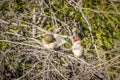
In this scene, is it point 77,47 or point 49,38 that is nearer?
point 77,47

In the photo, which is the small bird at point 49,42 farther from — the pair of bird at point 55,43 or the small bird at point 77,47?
the small bird at point 77,47

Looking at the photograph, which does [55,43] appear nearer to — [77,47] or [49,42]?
[49,42]

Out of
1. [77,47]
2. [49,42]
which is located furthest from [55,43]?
[77,47]

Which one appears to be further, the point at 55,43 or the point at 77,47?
the point at 55,43

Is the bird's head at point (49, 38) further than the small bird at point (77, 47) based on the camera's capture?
Yes

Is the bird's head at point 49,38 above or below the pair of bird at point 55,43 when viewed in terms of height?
above

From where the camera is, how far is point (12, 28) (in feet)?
14.0

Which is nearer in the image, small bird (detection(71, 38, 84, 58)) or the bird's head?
small bird (detection(71, 38, 84, 58))

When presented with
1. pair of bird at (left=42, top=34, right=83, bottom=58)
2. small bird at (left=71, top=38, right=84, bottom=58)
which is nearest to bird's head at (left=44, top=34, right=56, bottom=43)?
pair of bird at (left=42, top=34, right=83, bottom=58)

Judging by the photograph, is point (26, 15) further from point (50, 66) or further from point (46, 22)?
point (50, 66)

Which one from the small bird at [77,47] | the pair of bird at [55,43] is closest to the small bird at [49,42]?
the pair of bird at [55,43]

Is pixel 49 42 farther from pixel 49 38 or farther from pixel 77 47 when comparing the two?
pixel 77 47

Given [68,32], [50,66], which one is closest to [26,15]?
[68,32]

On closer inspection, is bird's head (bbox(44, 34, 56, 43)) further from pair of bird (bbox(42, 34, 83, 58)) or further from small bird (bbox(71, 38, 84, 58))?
small bird (bbox(71, 38, 84, 58))
